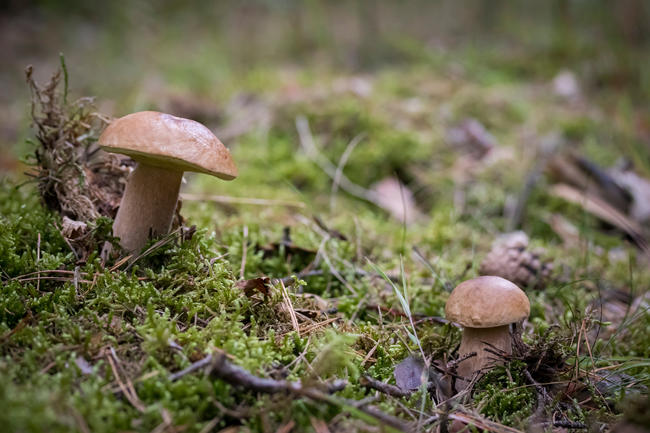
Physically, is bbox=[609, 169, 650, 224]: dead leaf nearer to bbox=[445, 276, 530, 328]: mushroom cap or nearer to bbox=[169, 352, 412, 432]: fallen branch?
bbox=[445, 276, 530, 328]: mushroom cap

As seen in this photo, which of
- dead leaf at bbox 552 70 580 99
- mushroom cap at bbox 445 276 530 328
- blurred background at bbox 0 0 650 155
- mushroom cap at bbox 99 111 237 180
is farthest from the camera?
dead leaf at bbox 552 70 580 99

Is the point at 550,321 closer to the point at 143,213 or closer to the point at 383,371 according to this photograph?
the point at 383,371

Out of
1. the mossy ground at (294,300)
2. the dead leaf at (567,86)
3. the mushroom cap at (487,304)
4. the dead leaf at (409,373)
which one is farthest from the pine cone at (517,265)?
the dead leaf at (567,86)

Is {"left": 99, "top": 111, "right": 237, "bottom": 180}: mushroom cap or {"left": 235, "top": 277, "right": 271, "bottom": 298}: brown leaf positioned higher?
{"left": 99, "top": 111, "right": 237, "bottom": 180}: mushroom cap

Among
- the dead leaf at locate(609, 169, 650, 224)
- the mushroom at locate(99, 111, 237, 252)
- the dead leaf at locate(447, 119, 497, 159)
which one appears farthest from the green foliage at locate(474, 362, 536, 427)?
the dead leaf at locate(447, 119, 497, 159)

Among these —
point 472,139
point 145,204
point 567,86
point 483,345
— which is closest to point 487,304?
point 483,345

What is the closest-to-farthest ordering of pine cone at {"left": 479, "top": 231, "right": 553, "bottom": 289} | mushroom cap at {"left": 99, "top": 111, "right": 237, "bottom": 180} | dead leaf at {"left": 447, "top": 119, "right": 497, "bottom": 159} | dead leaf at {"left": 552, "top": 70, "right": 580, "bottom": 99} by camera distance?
1. mushroom cap at {"left": 99, "top": 111, "right": 237, "bottom": 180}
2. pine cone at {"left": 479, "top": 231, "right": 553, "bottom": 289}
3. dead leaf at {"left": 447, "top": 119, "right": 497, "bottom": 159}
4. dead leaf at {"left": 552, "top": 70, "right": 580, "bottom": 99}

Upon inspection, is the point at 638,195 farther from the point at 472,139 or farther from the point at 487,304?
the point at 487,304

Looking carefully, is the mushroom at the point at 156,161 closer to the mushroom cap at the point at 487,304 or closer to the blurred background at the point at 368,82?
the blurred background at the point at 368,82
